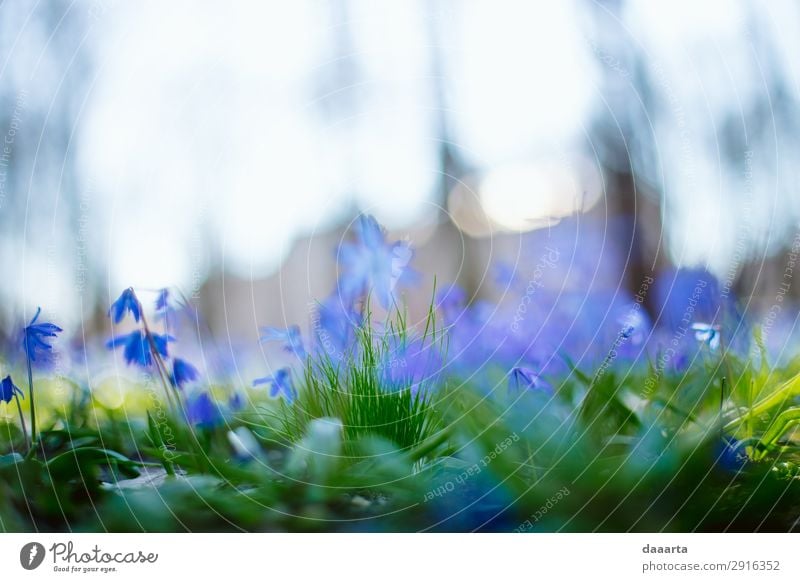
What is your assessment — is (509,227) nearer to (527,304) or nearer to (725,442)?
(527,304)

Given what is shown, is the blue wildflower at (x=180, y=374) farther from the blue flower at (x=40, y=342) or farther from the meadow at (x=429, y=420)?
the blue flower at (x=40, y=342)

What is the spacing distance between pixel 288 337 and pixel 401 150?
0.22 metres

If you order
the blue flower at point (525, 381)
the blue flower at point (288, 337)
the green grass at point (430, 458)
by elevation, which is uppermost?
the blue flower at point (288, 337)

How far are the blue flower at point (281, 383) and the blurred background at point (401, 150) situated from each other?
0.05 m

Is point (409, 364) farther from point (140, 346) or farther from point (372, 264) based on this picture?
point (140, 346)

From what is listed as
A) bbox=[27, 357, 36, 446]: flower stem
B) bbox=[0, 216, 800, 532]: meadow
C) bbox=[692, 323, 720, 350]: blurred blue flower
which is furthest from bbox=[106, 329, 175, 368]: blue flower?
bbox=[692, 323, 720, 350]: blurred blue flower

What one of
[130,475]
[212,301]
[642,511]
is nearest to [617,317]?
[642,511]

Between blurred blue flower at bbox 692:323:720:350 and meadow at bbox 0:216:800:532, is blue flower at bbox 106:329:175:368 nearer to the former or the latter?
meadow at bbox 0:216:800:532

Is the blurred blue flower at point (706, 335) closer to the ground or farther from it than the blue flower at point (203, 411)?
farther from it

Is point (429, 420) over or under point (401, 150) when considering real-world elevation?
under

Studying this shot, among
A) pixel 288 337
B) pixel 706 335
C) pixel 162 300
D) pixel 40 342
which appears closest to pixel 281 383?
pixel 288 337

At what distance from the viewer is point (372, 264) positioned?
27.9 inches

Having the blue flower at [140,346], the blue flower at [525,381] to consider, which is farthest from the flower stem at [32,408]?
the blue flower at [525,381]

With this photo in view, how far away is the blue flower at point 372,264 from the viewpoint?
2.30 ft
